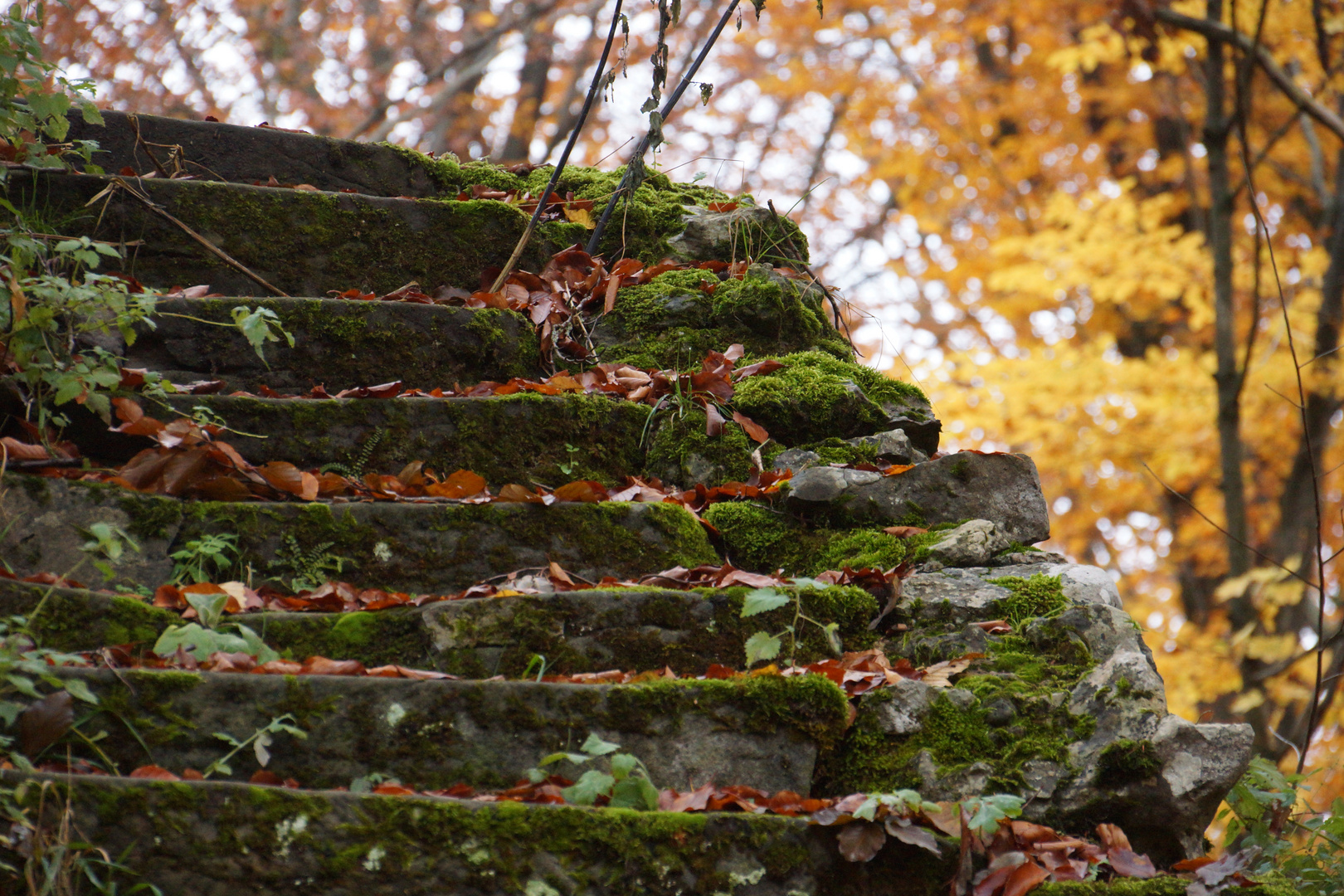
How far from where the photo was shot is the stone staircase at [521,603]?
1505 mm

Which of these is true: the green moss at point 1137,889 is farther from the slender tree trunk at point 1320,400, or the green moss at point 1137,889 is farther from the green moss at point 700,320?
the slender tree trunk at point 1320,400

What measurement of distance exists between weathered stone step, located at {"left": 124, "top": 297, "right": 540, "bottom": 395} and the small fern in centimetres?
40

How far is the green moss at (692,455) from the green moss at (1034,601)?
2.83 feet

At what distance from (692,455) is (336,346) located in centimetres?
112

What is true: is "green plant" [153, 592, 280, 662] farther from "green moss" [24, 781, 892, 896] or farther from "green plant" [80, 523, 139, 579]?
"green moss" [24, 781, 892, 896]

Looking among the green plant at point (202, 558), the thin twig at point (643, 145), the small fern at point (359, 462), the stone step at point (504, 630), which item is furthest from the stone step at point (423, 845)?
the thin twig at point (643, 145)

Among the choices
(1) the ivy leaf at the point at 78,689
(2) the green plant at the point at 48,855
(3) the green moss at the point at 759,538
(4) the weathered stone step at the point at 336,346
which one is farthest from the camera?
(4) the weathered stone step at the point at 336,346

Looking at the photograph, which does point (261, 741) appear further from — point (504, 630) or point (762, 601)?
point (762, 601)

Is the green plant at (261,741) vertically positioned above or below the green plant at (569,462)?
below

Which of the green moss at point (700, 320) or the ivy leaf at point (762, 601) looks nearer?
the ivy leaf at point (762, 601)

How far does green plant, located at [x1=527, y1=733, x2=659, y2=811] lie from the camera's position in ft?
5.22

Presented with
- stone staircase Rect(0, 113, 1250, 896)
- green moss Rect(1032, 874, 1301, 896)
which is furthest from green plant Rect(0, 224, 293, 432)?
green moss Rect(1032, 874, 1301, 896)

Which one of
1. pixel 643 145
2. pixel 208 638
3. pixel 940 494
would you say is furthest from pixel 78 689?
pixel 643 145

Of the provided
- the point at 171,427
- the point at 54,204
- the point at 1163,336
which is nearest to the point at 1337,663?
the point at 1163,336
